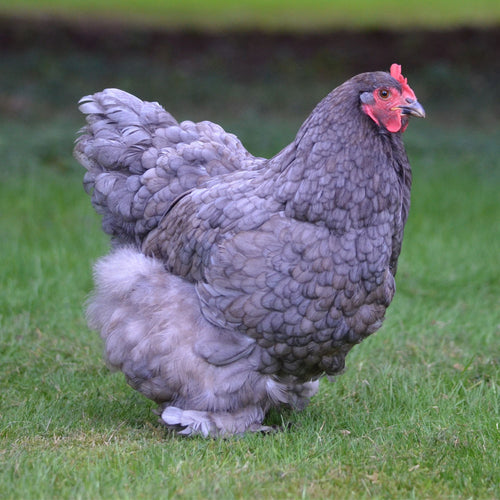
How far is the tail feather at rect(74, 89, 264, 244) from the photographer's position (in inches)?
189

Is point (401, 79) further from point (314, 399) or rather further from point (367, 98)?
point (314, 399)

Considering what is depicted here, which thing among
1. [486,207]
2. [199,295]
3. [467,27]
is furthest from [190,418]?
[467,27]

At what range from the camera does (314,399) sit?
5.05 meters

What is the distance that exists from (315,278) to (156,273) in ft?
3.15

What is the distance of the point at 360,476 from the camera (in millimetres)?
3717

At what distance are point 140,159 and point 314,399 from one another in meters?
1.73

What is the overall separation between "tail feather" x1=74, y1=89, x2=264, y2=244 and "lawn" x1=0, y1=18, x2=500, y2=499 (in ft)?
3.60

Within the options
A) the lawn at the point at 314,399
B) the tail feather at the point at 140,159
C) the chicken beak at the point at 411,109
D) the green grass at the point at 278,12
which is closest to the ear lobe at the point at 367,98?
the chicken beak at the point at 411,109

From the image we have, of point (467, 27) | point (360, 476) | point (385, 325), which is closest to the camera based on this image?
point (360, 476)

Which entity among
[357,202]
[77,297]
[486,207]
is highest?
[357,202]

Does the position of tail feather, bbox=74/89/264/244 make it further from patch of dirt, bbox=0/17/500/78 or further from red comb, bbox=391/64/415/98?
patch of dirt, bbox=0/17/500/78

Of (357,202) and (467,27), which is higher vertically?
(467,27)

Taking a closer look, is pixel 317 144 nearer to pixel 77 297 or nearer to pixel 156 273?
pixel 156 273

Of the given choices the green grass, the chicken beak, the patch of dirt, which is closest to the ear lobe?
the chicken beak
